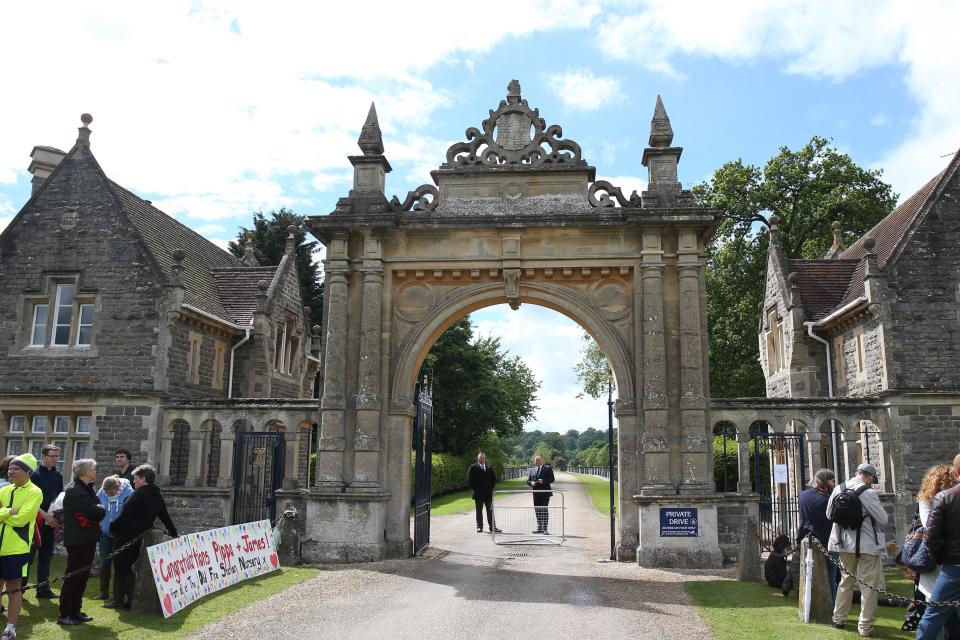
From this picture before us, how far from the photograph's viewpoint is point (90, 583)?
434 inches

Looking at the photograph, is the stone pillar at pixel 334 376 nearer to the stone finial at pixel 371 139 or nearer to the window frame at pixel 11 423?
the stone finial at pixel 371 139

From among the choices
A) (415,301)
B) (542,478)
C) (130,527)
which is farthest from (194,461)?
(542,478)

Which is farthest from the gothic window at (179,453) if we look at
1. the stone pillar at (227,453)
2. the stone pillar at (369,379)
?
the stone pillar at (369,379)

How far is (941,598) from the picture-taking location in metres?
6.63

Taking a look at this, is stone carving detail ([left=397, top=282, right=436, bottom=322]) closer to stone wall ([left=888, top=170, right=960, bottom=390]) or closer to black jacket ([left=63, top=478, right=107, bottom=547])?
black jacket ([left=63, top=478, right=107, bottom=547])

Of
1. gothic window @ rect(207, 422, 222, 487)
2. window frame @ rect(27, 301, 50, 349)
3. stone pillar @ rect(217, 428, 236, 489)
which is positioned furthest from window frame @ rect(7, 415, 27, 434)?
stone pillar @ rect(217, 428, 236, 489)

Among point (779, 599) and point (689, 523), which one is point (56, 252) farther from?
point (779, 599)

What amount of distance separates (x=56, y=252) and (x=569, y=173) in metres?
11.3

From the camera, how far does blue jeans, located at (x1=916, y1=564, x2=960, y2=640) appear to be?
6566 mm

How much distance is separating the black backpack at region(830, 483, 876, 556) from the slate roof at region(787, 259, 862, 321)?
1043 cm

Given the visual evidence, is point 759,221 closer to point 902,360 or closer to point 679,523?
point 902,360

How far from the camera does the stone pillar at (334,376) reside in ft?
Result: 44.6

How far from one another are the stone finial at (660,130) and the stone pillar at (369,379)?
5636 mm

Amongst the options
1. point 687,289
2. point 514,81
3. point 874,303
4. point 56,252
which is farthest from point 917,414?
point 56,252
